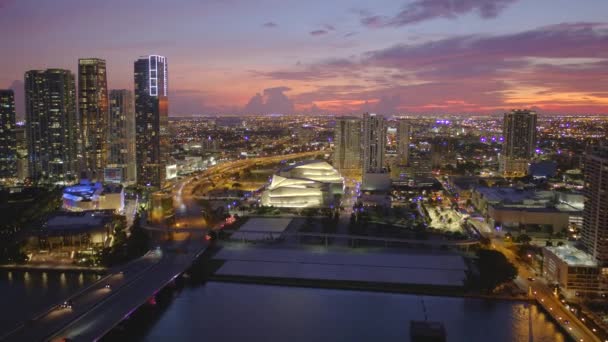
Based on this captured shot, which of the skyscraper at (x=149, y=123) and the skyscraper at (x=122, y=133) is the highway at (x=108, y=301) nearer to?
the skyscraper at (x=149, y=123)

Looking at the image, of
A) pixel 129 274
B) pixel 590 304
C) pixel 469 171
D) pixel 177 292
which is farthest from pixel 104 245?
pixel 469 171

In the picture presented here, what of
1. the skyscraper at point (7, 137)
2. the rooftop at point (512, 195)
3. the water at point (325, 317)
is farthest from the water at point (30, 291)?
the skyscraper at point (7, 137)

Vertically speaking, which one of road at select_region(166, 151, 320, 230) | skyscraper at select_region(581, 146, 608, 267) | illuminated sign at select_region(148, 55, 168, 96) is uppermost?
illuminated sign at select_region(148, 55, 168, 96)

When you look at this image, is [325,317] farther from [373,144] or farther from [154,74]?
[154,74]

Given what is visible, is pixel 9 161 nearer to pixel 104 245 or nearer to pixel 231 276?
pixel 104 245

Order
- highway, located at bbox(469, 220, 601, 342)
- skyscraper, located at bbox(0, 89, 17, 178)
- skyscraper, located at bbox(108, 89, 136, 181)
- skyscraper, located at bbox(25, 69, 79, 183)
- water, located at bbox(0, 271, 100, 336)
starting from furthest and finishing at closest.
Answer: skyscraper, located at bbox(108, 89, 136, 181), skyscraper, located at bbox(25, 69, 79, 183), skyscraper, located at bbox(0, 89, 17, 178), water, located at bbox(0, 271, 100, 336), highway, located at bbox(469, 220, 601, 342)

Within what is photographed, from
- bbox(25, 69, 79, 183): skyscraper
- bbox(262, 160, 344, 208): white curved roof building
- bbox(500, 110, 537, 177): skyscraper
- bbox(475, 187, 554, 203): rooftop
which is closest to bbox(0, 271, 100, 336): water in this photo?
bbox(262, 160, 344, 208): white curved roof building

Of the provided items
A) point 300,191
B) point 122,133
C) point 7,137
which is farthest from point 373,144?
point 7,137

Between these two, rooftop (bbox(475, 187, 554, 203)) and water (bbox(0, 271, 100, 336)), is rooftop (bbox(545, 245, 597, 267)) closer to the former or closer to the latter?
rooftop (bbox(475, 187, 554, 203))
